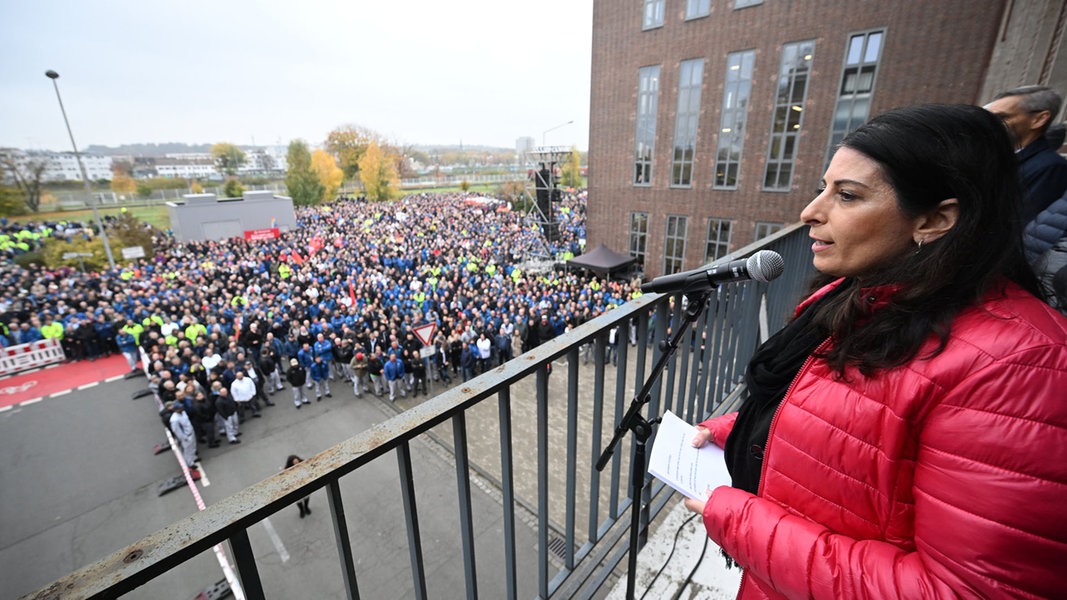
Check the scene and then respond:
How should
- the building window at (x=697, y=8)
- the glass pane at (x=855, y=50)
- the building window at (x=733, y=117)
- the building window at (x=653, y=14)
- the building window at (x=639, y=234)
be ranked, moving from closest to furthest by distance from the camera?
the glass pane at (x=855, y=50) → the building window at (x=733, y=117) → the building window at (x=697, y=8) → the building window at (x=653, y=14) → the building window at (x=639, y=234)

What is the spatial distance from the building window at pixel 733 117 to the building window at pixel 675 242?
2.35 meters

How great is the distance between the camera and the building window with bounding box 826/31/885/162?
15.2 metres

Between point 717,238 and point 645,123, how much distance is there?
678cm

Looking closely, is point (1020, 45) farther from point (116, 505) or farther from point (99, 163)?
point (99, 163)

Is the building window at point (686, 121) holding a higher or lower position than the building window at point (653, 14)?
lower

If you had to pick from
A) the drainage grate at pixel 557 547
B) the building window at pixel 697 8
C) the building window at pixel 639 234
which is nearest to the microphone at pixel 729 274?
the drainage grate at pixel 557 547

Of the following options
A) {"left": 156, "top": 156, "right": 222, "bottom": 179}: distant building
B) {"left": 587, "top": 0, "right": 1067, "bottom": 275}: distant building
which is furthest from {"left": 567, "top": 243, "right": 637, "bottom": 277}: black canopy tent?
{"left": 156, "top": 156, "right": 222, "bottom": 179}: distant building

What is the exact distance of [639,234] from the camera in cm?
2248

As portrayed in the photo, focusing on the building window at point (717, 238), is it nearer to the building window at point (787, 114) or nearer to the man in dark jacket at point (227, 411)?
the building window at point (787, 114)

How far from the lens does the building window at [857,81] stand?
1519 centimetres

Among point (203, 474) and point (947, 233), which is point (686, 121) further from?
point (203, 474)

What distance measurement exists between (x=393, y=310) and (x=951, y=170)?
16.4 m

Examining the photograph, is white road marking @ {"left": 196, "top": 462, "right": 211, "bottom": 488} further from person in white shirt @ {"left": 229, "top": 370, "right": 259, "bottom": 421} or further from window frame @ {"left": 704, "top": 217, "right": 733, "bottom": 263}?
window frame @ {"left": 704, "top": 217, "right": 733, "bottom": 263}

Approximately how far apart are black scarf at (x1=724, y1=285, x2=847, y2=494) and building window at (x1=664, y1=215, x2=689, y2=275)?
2015cm
